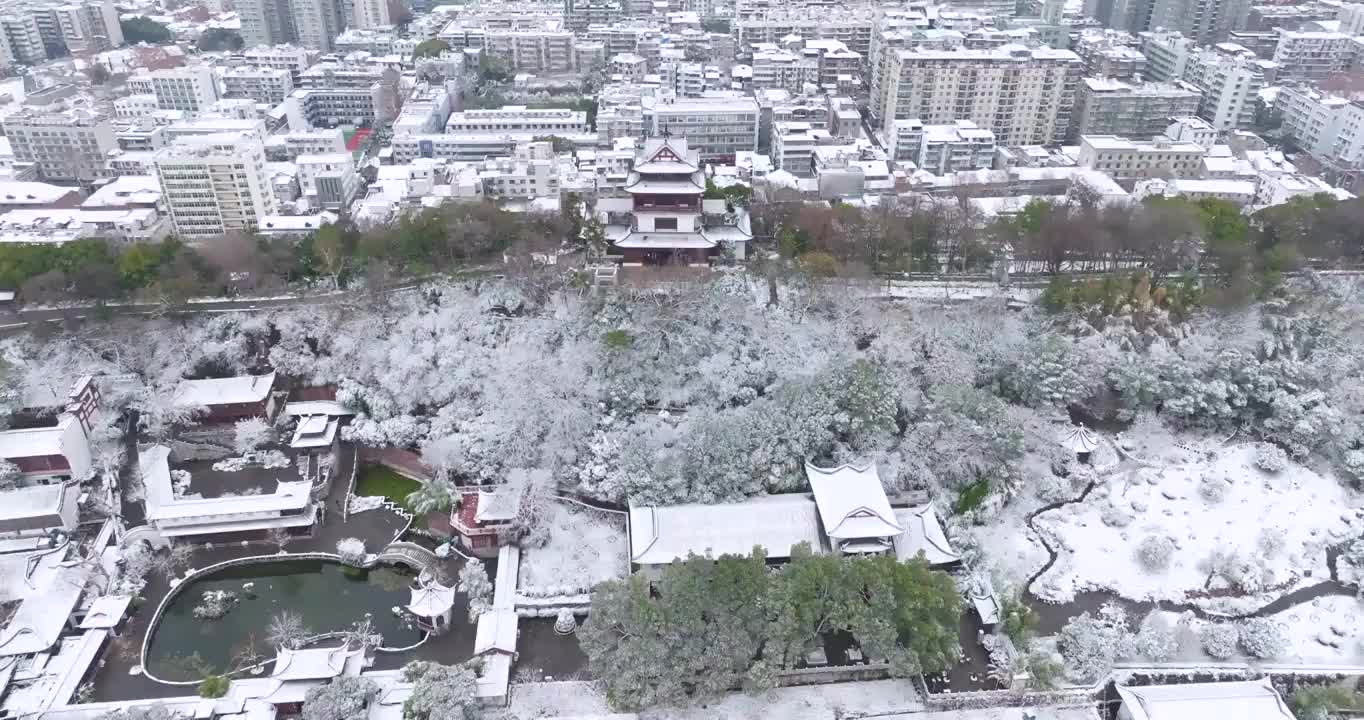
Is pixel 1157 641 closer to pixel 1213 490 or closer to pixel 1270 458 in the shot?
pixel 1213 490

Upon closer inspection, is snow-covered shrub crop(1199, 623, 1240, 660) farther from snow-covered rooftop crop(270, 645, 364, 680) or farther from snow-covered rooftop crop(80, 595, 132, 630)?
snow-covered rooftop crop(80, 595, 132, 630)

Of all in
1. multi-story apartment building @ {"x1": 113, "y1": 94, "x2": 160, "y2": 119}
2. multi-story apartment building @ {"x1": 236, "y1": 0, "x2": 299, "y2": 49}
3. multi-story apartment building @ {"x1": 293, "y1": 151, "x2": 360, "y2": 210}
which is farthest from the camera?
multi-story apartment building @ {"x1": 236, "y1": 0, "x2": 299, "y2": 49}

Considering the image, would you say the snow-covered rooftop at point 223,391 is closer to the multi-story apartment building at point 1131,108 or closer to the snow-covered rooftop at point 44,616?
the snow-covered rooftop at point 44,616

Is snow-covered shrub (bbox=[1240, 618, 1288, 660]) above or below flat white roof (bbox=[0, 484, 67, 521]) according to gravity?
below

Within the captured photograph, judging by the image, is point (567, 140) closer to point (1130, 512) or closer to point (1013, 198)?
point (1013, 198)

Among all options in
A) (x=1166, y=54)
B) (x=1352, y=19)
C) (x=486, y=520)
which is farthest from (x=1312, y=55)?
(x=486, y=520)

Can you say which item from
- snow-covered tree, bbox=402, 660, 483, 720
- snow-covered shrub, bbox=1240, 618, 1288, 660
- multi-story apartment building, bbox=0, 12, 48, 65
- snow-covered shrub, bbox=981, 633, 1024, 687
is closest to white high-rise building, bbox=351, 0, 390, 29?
multi-story apartment building, bbox=0, 12, 48, 65
